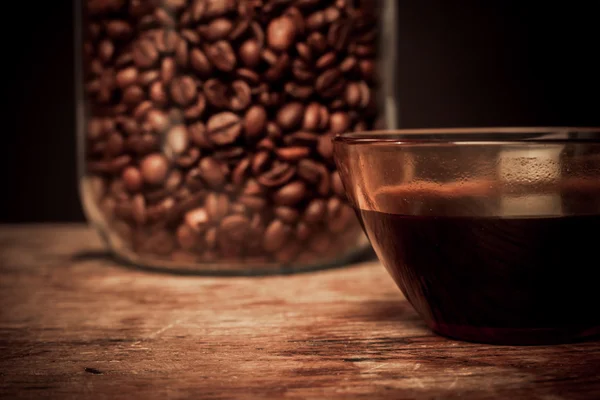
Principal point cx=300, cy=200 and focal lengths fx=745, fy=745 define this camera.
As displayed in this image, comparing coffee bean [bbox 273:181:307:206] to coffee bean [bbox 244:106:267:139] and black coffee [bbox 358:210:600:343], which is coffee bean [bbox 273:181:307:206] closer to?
coffee bean [bbox 244:106:267:139]

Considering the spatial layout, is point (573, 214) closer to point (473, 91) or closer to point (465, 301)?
point (465, 301)

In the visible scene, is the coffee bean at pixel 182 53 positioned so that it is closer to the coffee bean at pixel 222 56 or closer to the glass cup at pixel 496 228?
the coffee bean at pixel 222 56

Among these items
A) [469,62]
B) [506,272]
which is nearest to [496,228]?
[506,272]

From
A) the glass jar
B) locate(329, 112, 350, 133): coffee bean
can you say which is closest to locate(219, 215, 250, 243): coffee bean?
the glass jar

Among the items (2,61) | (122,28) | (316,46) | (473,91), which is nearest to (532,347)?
(316,46)

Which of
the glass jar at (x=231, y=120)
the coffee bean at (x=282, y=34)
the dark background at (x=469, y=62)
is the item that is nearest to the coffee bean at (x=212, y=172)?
the glass jar at (x=231, y=120)

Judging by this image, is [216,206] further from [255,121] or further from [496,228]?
[496,228]
